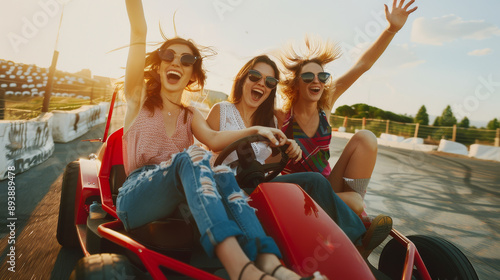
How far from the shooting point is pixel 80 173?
2727 millimetres

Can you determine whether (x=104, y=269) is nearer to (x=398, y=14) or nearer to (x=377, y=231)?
(x=377, y=231)

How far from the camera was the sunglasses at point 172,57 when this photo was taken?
244cm

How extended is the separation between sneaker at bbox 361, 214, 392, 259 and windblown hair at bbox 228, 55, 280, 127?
1.36 m

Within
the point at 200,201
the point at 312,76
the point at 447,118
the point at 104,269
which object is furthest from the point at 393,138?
the point at 104,269

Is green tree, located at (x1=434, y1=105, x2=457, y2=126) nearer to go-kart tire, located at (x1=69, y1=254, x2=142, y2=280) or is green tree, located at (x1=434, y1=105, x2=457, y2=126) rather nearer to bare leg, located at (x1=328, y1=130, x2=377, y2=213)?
bare leg, located at (x1=328, y1=130, x2=377, y2=213)

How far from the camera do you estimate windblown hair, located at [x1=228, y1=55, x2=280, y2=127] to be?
3111 millimetres

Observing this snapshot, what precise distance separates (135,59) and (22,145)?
11.9 ft

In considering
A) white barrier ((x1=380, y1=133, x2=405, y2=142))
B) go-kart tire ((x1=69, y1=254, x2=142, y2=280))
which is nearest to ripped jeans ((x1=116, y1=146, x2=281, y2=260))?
go-kart tire ((x1=69, y1=254, x2=142, y2=280))

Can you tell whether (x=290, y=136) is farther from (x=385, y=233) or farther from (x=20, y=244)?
(x=20, y=244)

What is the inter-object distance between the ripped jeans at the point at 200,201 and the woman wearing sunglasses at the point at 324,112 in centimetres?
119

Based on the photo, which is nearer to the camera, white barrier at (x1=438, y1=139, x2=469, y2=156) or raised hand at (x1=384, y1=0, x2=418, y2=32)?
raised hand at (x1=384, y1=0, x2=418, y2=32)

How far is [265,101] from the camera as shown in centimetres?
319

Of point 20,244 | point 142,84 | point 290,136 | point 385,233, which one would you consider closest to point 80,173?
point 20,244

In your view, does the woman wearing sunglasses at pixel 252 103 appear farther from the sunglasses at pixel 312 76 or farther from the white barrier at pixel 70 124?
the white barrier at pixel 70 124
